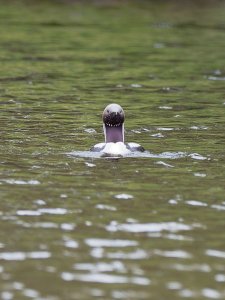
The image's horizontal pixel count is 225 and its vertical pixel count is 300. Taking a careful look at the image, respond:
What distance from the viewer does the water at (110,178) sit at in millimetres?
10734

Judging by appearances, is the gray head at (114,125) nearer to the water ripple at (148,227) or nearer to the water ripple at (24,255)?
the water ripple at (148,227)

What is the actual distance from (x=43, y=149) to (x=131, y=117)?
473cm

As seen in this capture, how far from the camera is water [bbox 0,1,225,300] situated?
10.7m

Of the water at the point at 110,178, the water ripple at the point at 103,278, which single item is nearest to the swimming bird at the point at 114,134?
the water at the point at 110,178

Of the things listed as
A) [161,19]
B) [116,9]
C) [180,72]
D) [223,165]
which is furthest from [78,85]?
[116,9]

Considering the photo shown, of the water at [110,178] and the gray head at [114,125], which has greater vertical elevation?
the gray head at [114,125]

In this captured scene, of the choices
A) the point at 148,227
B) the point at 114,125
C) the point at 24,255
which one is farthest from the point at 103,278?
the point at 114,125

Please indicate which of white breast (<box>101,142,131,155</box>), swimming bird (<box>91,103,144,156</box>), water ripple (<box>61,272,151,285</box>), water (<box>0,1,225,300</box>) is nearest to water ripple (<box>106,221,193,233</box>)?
water (<box>0,1,225,300</box>)

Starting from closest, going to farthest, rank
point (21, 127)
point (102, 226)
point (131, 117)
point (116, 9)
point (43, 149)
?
point (102, 226), point (43, 149), point (21, 127), point (131, 117), point (116, 9)

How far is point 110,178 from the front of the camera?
15391 mm

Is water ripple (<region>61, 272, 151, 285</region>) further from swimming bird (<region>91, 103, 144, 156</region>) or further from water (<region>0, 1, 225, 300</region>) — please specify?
swimming bird (<region>91, 103, 144, 156</region>)

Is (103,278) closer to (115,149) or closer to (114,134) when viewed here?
(115,149)

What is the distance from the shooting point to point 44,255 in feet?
37.2

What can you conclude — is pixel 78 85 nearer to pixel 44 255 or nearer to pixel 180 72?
pixel 180 72
